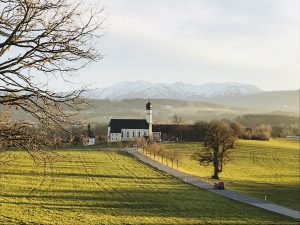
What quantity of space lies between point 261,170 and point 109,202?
51.9 meters

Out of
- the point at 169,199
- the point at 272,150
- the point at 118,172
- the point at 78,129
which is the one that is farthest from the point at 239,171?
the point at 78,129

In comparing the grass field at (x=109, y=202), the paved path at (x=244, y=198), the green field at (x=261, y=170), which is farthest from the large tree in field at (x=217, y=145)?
the grass field at (x=109, y=202)

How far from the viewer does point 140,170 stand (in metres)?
61.1

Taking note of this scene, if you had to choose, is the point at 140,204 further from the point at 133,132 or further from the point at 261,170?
the point at 133,132

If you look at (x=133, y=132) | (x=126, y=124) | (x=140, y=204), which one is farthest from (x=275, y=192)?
(x=126, y=124)

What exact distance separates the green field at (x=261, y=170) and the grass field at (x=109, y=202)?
29.2 ft

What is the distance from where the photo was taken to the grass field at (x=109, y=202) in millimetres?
26641

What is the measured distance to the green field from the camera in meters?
49.8

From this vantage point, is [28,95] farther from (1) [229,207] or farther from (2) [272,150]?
(2) [272,150]

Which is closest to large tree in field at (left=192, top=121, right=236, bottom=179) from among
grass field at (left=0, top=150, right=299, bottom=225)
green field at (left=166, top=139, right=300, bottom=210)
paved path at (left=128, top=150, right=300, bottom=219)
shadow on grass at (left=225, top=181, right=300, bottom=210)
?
green field at (left=166, top=139, right=300, bottom=210)

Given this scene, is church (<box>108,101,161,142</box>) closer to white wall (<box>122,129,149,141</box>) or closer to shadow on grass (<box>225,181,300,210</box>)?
white wall (<box>122,129,149,141</box>)

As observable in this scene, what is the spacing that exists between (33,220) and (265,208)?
21.0m

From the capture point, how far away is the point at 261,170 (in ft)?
260

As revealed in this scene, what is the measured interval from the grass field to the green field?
8.90 m
